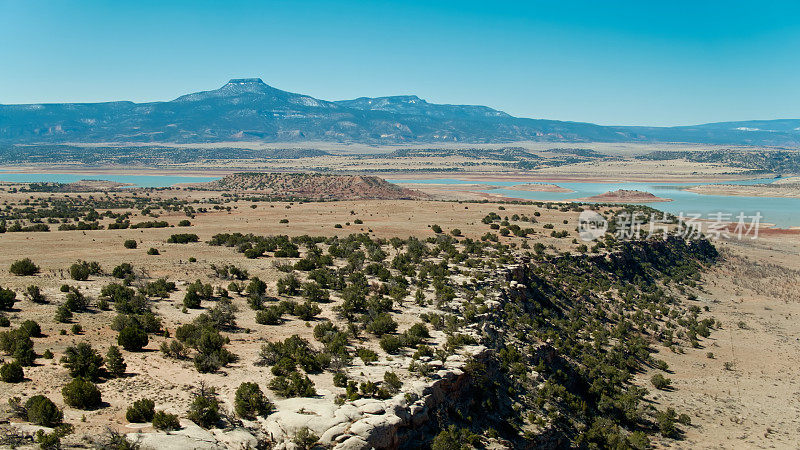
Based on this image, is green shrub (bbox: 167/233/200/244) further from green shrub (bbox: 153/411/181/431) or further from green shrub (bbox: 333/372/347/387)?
green shrub (bbox: 153/411/181/431)

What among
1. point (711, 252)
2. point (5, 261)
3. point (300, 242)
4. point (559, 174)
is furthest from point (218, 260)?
point (559, 174)

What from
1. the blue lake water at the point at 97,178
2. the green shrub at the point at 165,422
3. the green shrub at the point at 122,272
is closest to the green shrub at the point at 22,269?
the green shrub at the point at 122,272

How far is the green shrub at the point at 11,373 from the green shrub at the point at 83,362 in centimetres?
114

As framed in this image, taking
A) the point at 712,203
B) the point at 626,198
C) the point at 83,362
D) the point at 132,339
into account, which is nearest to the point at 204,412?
the point at 83,362

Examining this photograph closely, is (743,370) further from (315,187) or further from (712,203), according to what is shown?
(712,203)

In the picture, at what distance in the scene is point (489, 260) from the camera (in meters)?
34.7

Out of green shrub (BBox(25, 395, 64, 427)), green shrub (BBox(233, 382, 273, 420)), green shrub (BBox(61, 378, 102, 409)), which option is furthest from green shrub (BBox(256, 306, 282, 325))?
green shrub (BBox(25, 395, 64, 427))

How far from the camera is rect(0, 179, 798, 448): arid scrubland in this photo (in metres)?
13.5

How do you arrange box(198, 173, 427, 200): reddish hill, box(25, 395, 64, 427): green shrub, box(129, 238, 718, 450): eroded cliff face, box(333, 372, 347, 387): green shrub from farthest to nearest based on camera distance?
box(198, 173, 427, 200): reddish hill
box(333, 372, 347, 387): green shrub
box(129, 238, 718, 450): eroded cliff face
box(25, 395, 64, 427): green shrub

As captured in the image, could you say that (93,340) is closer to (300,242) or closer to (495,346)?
(495,346)

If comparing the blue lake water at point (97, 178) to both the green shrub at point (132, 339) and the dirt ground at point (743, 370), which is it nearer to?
the green shrub at point (132, 339)

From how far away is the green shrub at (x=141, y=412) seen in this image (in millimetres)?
12227

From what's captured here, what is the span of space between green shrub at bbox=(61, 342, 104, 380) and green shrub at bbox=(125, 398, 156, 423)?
250cm

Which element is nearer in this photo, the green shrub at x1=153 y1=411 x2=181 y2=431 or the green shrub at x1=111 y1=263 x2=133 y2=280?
the green shrub at x1=153 y1=411 x2=181 y2=431
